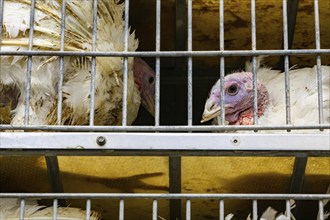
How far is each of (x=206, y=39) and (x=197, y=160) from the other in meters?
0.82

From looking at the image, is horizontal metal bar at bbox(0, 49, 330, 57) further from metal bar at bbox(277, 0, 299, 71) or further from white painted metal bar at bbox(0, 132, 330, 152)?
metal bar at bbox(277, 0, 299, 71)

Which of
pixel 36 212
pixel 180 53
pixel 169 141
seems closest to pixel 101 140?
pixel 169 141

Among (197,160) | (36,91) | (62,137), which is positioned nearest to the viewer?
(62,137)

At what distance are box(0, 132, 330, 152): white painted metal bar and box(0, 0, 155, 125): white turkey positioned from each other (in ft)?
1.18

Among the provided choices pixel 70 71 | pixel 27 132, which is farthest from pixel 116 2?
pixel 27 132

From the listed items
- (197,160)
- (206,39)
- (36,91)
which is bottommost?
(197,160)

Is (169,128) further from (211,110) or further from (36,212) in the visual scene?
(211,110)

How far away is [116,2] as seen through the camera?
2.87m

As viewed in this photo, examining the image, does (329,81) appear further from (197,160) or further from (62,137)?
(62,137)

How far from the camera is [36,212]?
246 centimetres

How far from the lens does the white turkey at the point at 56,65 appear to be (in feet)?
8.20

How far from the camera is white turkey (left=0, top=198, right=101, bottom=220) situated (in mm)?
2438

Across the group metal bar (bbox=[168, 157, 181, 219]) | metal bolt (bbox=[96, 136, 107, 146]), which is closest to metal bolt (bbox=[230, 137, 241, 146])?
metal bar (bbox=[168, 157, 181, 219])

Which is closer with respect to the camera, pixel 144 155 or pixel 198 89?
pixel 144 155
